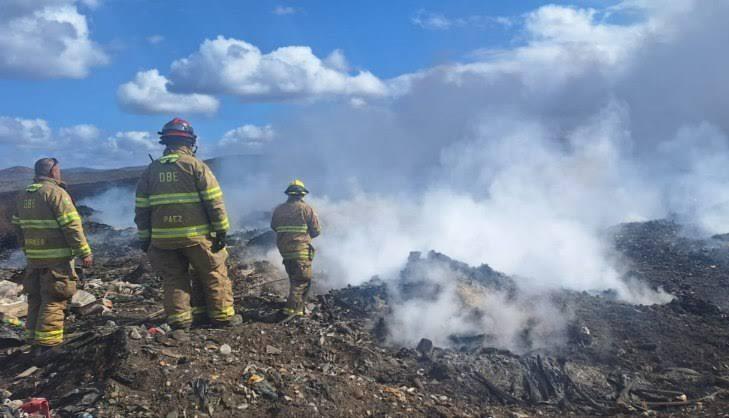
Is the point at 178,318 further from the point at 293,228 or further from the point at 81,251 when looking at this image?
the point at 293,228

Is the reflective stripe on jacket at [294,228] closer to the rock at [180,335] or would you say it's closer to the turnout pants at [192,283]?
the turnout pants at [192,283]

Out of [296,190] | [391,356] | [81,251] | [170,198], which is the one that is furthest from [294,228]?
[81,251]

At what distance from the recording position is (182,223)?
555cm

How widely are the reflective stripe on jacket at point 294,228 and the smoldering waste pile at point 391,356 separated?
97 centimetres

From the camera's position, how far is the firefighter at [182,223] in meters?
5.55

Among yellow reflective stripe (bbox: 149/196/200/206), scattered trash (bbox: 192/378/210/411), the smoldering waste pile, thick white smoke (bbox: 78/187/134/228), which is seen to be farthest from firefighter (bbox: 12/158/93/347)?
thick white smoke (bbox: 78/187/134/228)

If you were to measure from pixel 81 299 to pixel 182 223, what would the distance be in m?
3.56

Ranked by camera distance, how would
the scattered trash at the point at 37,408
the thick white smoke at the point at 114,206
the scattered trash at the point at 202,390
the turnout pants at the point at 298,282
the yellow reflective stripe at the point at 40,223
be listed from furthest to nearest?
the thick white smoke at the point at 114,206 → the turnout pants at the point at 298,282 → the yellow reflective stripe at the point at 40,223 → the scattered trash at the point at 202,390 → the scattered trash at the point at 37,408

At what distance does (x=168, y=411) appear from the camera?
154 inches

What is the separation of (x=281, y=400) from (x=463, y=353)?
2940mm

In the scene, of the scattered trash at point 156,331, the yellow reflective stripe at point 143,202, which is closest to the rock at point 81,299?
the scattered trash at point 156,331

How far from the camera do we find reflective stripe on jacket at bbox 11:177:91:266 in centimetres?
562

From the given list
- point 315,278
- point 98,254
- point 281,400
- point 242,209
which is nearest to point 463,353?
point 281,400

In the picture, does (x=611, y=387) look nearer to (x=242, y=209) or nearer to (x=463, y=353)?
(x=463, y=353)
